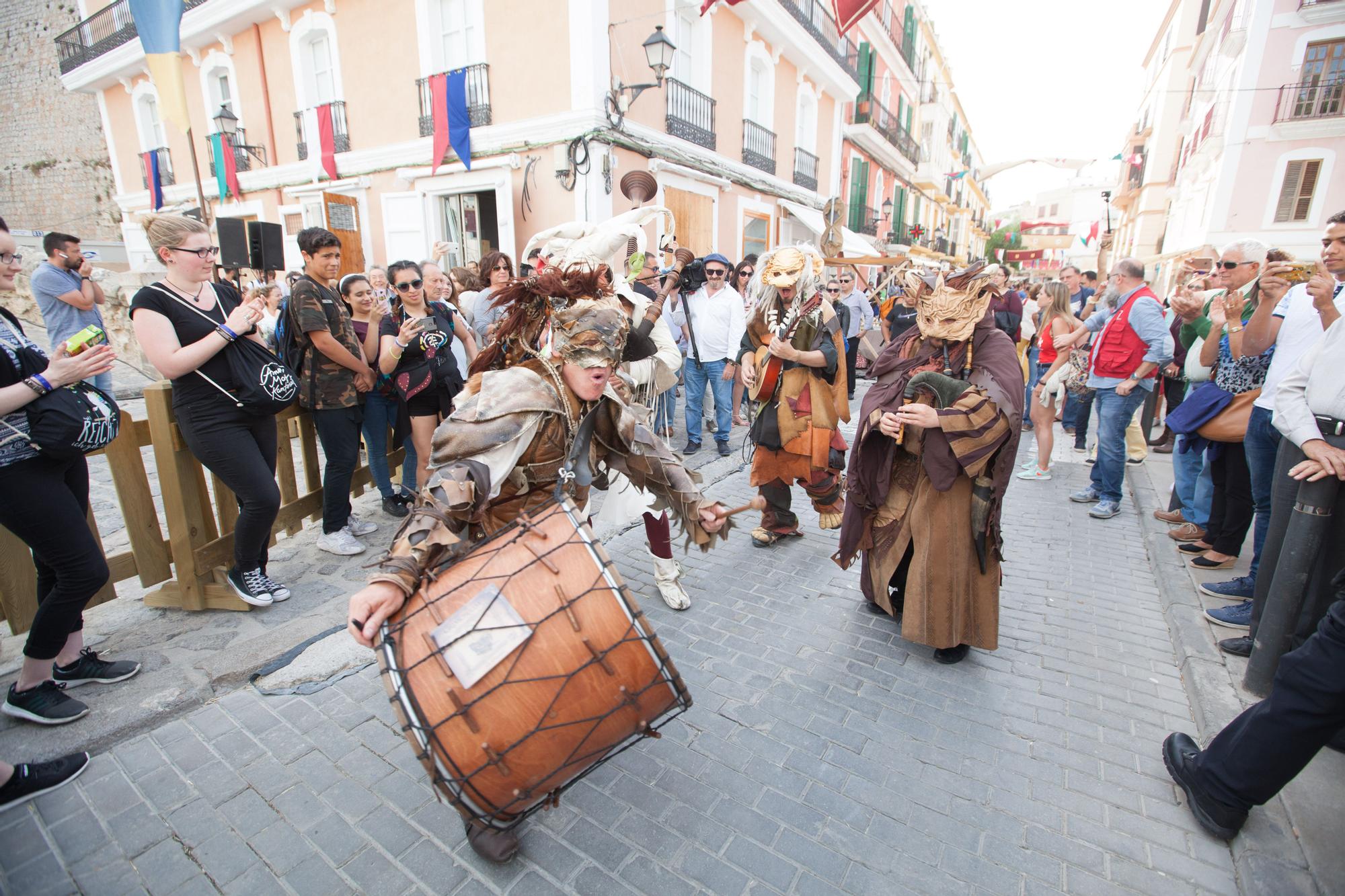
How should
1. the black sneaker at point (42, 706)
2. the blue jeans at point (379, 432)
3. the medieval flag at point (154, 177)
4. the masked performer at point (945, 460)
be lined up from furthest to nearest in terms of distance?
the medieval flag at point (154, 177)
the blue jeans at point (379, 432)
the masked performer at point (945, 460)
the black sneaker at point (42, 706)

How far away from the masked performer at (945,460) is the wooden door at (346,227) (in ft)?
37.6

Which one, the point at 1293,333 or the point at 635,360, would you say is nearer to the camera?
the point at 635,360

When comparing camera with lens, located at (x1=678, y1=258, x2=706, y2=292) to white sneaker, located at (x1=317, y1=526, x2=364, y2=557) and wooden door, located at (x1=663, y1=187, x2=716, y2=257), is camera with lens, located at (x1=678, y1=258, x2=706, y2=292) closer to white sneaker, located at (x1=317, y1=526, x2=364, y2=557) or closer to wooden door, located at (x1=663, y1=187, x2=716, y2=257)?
white sneaker, located at (x1=317, y1=526, x2=364, y2=557)

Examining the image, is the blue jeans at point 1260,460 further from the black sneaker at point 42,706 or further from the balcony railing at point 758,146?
the balcony railing at point 758,146

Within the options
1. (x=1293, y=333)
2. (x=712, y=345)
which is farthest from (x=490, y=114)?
(x=1293, y=333)

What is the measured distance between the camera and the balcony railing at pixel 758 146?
14.0 meters

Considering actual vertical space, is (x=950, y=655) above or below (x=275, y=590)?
below

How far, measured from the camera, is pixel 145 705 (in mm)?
2537

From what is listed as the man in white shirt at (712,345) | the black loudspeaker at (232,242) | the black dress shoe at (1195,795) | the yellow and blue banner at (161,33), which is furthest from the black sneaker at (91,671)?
the yellow and blue banner at (161,33)

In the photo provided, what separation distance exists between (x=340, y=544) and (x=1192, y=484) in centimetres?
628

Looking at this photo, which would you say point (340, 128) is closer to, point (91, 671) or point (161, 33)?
point (161, 33)

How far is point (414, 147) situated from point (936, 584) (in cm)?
1248

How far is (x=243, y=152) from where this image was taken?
14531 mm

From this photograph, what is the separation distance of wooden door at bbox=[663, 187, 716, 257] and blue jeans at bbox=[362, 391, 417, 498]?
25.7ft
